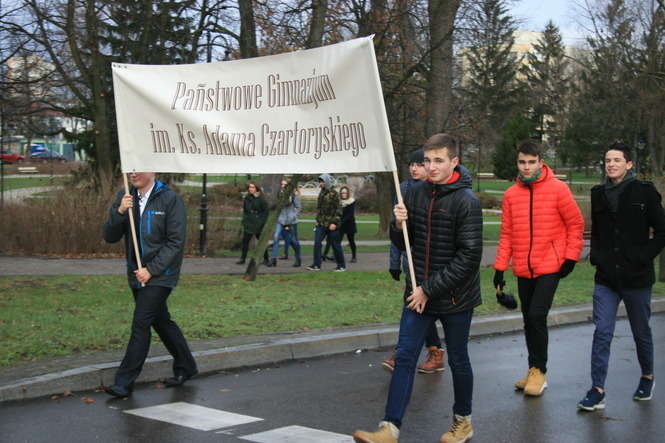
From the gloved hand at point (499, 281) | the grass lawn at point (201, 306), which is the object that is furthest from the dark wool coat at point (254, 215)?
the gloved hand at point (499, 281)

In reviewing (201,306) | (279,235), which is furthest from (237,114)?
(279,235)

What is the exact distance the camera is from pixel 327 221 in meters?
18.5

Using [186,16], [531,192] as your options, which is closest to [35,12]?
[186,16]

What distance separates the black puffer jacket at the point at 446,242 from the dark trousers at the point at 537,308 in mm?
1477

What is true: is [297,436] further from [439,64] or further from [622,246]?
[439,64]

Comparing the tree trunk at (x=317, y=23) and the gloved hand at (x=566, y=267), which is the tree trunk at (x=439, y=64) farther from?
the gloved hand at (x=566, y=267)

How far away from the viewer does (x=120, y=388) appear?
22.6 feet

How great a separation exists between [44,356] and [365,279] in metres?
8.53

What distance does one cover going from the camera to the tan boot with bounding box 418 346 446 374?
810 cm

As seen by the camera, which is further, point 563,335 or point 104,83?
point 104,83

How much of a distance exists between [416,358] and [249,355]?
125 inches

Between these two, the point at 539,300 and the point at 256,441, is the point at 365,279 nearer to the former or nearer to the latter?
the point at 539,300

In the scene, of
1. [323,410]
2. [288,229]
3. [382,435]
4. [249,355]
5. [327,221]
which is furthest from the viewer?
[288,229]

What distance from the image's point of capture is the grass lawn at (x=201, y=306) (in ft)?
28.4
